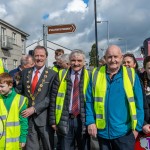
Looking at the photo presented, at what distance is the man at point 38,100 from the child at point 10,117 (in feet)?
1.64

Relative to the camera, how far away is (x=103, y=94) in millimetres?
3855

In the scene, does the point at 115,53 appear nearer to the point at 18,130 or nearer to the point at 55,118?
the point at 55,118

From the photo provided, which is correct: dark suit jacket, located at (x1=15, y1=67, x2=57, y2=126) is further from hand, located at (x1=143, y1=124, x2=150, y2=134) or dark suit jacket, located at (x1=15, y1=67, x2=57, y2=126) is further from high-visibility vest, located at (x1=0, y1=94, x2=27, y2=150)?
hand, located at (x1=143, y1=124, x2=150, y2=134)

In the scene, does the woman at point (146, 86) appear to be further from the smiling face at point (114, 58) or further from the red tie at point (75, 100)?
the red tie at point (75, 100)

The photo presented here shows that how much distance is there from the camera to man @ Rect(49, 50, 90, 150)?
171 inches

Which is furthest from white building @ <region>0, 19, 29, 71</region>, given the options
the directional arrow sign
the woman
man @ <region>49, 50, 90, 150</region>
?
the woman

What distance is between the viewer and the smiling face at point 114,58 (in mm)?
3893

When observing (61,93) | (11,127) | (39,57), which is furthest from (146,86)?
(11,127)

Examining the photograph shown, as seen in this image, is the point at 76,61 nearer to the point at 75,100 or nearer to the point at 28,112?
the point at 75,100

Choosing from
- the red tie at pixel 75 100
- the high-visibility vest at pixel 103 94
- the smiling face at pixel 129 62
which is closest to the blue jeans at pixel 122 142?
the high-visibility vest at pixel 103 94

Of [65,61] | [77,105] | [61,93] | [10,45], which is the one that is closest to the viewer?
[77,105]

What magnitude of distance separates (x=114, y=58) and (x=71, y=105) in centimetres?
99

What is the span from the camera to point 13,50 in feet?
137

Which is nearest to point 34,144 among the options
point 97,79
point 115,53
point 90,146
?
point 90,146
